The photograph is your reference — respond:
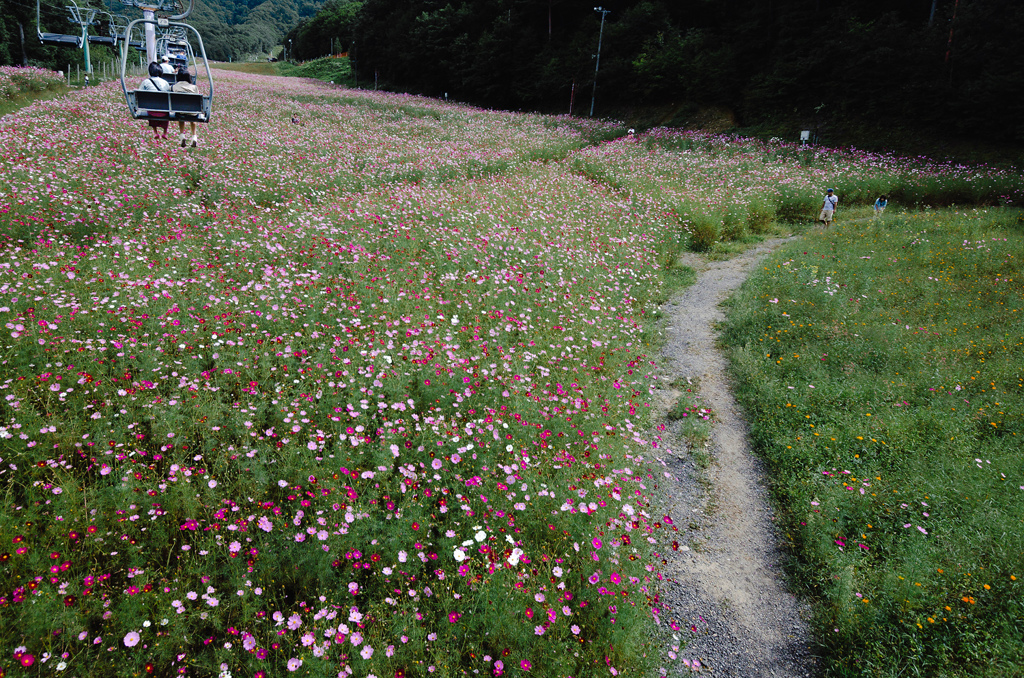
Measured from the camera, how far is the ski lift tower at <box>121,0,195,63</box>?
31.1 ft

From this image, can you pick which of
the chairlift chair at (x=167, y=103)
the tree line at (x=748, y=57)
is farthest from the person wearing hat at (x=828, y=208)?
the chairlift chair at (x=167, y=103)

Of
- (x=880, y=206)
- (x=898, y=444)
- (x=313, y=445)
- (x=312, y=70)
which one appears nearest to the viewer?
(x=313, y=445)

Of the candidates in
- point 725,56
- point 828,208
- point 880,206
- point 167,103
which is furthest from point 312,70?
point 880,206

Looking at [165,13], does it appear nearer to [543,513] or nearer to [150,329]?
[150,329]

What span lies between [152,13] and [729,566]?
44.6 feet

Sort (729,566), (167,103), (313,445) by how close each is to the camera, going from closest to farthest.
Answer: (313,445) < (729,566) < (167,103)

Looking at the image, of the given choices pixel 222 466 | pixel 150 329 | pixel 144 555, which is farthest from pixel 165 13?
pixel 144 555

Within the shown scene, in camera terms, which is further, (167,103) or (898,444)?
(167,103)

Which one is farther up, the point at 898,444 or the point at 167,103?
the point at 167,103

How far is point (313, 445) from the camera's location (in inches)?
175

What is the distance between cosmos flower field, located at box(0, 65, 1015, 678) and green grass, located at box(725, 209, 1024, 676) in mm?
1647

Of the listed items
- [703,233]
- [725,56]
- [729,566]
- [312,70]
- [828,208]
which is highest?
[312,70]

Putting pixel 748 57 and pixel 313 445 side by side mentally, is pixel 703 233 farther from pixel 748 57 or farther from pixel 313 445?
pixel 748 57

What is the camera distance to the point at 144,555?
3.63 metres
